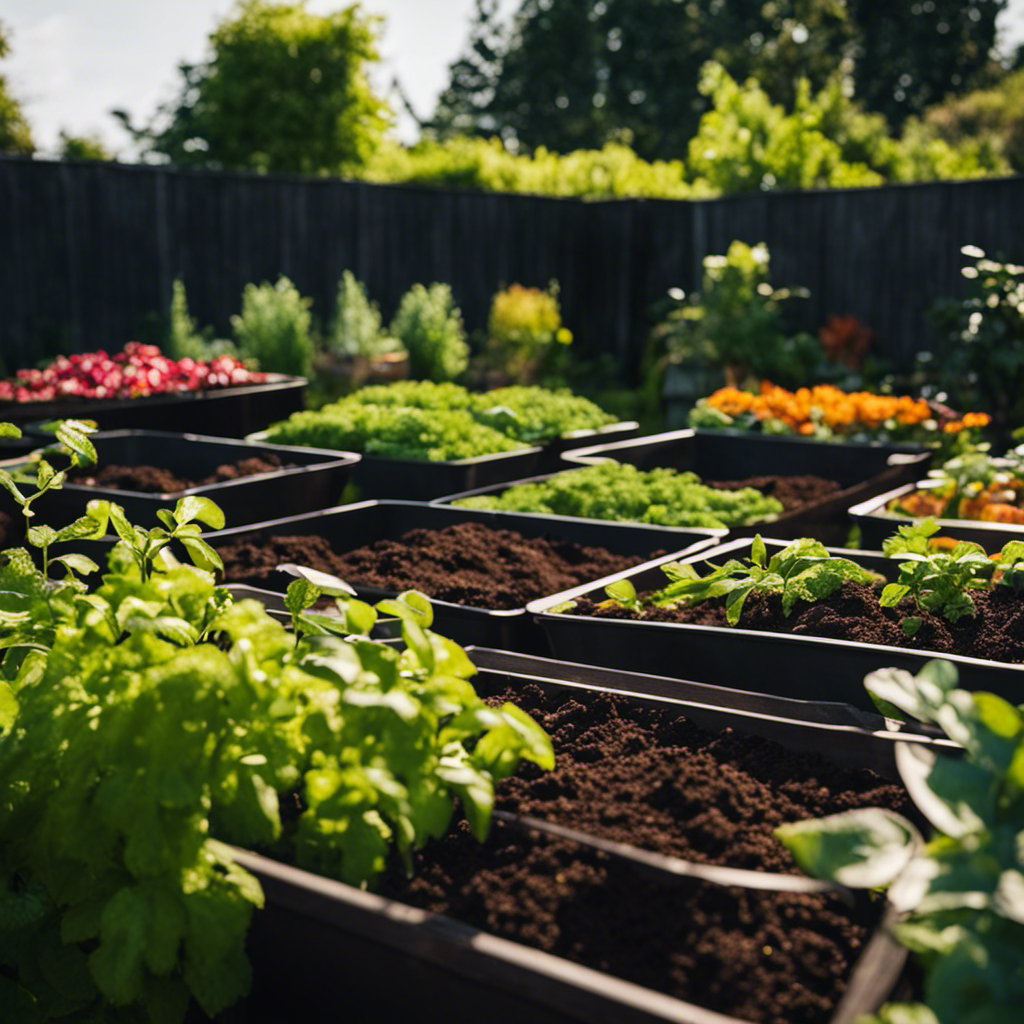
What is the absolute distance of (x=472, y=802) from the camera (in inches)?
40.8

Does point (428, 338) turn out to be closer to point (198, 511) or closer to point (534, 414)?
point (534, 414)

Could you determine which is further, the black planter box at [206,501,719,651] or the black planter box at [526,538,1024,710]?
the black planter box at [206,501,719,651]

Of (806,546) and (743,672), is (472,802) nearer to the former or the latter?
(743,672)

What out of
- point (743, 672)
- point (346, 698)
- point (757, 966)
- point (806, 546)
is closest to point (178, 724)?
point (346, 698)

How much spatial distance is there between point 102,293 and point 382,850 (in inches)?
320

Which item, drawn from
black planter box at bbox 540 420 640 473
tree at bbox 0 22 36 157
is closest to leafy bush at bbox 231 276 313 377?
black planter box at bbox 540 420 640 473

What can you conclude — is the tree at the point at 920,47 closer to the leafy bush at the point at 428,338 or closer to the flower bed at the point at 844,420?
the leafy bush at the point at 428,338

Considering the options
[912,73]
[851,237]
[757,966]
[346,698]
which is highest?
[912,73]

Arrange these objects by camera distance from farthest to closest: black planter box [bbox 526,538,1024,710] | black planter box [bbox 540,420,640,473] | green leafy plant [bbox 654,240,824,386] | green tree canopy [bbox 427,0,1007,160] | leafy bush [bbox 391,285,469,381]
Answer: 1. green tree canopy [bbox 427,0,1007,160]
2. leafy bush [bbox 391,285,469,381]
3. green leafy plant [bbox 654,240,824,386]
4. black planter box [bbox 540,420,640,473]
5. black planter box [bbox 526,538,1024,710]

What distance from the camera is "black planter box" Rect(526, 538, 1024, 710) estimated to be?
61.1 inches

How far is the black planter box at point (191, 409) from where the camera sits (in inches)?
162

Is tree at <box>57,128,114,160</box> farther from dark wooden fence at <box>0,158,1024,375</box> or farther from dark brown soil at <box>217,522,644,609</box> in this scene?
dark brown soil at <box>217,522,644,609</box>

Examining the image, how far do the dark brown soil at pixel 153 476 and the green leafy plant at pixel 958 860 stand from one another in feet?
8.86

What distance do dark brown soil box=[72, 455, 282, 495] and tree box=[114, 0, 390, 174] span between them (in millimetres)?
17210
